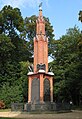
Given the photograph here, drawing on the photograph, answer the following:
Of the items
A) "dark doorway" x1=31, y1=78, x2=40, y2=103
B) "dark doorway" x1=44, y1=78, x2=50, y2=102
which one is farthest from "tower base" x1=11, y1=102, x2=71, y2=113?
"dark doorway" x1=31, y1=78, x2=40, y2=103

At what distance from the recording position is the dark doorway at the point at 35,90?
94.2 ft

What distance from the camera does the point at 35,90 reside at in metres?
29.1

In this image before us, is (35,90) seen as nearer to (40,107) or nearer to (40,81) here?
(40,81)

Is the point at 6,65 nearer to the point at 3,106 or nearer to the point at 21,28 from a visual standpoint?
the point at 21,28

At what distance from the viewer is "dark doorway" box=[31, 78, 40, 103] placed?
28.7 metres

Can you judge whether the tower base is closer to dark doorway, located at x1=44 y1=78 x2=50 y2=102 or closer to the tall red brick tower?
dark doorway, located at x1=44 y1=78 x2=50 y2=102

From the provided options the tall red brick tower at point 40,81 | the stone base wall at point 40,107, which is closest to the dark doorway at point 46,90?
the tall red brick tower at point 40,81

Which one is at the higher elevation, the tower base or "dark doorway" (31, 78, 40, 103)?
"dark doorway" (31, 78, 40, 103)

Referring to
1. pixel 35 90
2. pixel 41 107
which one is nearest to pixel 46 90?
pixel 35 90

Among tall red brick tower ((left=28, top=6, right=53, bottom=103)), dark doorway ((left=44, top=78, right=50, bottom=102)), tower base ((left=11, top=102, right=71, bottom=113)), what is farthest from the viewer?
dark doorway ((left=44, top=78, right=50, bottom=102))

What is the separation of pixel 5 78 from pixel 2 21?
36.0ft

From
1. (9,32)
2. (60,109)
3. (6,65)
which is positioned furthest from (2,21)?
(60,109)

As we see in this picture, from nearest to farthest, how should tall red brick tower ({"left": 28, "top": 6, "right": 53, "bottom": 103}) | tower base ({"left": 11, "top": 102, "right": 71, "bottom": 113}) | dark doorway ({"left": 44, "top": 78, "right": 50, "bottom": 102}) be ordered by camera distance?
tower base ({"left": 11, "top": 102, "right": 71, "bottom": 113}) < tall red brick tower ({"left": 28, "top": 6, "right": 53, "bottom": 103}) < dark doorway ({"left": 44, "top": 78, "right": 50, "bottom": 102})

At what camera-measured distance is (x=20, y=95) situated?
4059 centimetres
